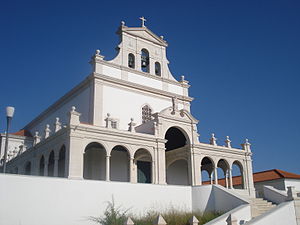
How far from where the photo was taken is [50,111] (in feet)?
109

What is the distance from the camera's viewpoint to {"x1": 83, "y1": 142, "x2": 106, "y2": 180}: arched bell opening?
22859mm

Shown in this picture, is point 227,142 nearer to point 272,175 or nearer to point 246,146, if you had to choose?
point 246,146

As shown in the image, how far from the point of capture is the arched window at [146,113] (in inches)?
1092

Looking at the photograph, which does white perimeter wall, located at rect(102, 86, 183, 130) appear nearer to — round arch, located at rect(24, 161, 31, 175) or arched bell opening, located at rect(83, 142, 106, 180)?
arched bell opening, located at rect(83, 142, 106, 180)

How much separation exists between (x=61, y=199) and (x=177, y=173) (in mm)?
13566

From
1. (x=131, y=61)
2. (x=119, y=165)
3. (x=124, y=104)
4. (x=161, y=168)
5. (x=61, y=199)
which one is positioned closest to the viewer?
(x=61, y=199)

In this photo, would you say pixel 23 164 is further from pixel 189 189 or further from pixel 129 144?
pixel 189 189

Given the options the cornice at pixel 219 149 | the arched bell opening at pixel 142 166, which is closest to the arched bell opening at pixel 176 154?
the cornice at pixel 219 149

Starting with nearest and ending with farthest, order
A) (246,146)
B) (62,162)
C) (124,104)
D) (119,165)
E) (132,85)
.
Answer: (119,165) < (62,162) < (124,104) < (132,85) < (246,146)

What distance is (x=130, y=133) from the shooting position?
70.2 feet

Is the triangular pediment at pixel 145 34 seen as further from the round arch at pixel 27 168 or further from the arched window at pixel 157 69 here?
the round arch at pixel 27 168

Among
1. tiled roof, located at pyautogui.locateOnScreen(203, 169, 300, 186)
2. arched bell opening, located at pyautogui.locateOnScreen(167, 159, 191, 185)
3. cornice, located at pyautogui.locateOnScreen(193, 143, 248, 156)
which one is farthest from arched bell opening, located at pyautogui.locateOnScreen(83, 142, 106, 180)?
tiled roof, located at pyautogui.locateOnScreen(203, 169, 300, 186)

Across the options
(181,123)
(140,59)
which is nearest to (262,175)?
(181,123)

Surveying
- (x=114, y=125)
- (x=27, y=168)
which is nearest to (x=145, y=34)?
(x=114, y=125)
